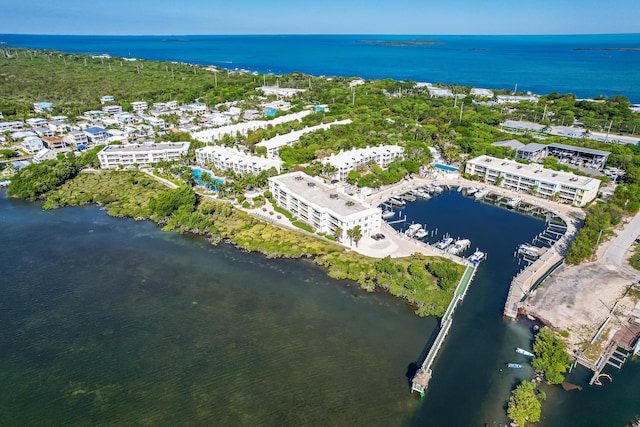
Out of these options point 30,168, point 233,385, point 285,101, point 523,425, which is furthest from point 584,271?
point 285,101

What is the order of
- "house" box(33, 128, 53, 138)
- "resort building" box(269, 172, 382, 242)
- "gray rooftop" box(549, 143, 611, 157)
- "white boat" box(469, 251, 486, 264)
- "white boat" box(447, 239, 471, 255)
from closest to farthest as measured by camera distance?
"white boat" box(469, 251, 486, 264), "white boat" box(447, 239, 471, 255), "resort building" box(269, 172, 382, 242), "gray rooftop" box(549, 143, 611, 157), "house" box(33, 128, 53, 138)

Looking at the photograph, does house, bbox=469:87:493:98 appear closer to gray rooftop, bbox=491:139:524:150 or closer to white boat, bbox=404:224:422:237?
gray rooftop, bbox=491:139:524:150

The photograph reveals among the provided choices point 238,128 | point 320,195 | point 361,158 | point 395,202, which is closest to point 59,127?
point 238,128

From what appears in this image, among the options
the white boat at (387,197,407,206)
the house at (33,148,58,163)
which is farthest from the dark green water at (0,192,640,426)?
the house at (33,148,58,163)

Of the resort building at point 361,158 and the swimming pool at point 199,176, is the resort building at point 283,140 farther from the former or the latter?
the swimming pool at point 199,176

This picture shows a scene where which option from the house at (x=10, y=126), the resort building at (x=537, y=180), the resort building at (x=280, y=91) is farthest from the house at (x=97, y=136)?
the resort building at (x=537, y=180)

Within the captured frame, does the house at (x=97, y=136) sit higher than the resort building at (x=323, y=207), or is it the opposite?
the resort building at (x=323, y=207)
